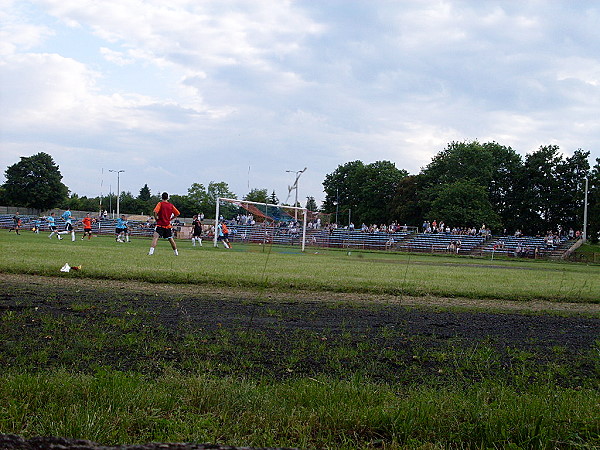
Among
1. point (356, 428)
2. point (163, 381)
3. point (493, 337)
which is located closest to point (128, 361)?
point (163, 381)

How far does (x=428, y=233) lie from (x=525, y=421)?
53.1 meters

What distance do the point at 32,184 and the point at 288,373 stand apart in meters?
110

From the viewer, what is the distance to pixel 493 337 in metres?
6.71

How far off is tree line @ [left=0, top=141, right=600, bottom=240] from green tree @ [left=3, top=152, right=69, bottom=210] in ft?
0.54

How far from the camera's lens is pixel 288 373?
15.1 feet

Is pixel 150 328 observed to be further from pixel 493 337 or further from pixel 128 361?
pixel 493 337

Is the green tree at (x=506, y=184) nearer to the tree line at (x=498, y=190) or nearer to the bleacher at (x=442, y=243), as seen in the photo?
the tree line at (x=498, y=190)

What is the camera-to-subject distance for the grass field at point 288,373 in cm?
328

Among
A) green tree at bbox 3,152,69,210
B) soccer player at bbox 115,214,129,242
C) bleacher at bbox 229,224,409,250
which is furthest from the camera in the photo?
green tree at bbox 3,152,69,210

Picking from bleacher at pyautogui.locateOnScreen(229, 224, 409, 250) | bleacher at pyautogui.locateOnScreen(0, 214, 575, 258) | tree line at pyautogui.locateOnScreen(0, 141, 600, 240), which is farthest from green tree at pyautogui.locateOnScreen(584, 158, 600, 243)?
bleacher at pyautogui.locateOnScreen(229, 224, 409, 250)

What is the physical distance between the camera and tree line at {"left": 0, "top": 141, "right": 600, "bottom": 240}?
252 ft

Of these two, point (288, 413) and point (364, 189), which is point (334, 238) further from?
point (364, 189)

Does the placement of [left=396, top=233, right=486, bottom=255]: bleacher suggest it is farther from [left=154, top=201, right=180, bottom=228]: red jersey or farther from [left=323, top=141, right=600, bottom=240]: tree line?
[left=154, top=201, right=180, bottom=228]: red jersey

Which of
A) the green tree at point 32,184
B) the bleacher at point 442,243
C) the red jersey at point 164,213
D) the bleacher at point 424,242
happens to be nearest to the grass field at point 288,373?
the red jersey at point 164,213
